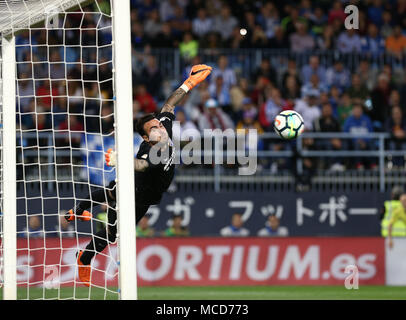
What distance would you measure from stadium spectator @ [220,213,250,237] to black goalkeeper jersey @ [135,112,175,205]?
5750mm

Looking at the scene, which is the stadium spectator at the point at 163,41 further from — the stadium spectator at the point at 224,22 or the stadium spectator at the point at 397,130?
the stadium spectator at the point at 397,130

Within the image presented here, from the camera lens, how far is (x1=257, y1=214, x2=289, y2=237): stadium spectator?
14867mm

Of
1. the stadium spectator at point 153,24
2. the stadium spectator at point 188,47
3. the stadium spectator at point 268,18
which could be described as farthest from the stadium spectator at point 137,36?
the stadium spectator at point 268,18

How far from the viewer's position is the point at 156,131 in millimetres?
8953

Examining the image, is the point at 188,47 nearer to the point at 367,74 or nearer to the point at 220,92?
the point at 220,92

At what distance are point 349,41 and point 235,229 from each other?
4884mm

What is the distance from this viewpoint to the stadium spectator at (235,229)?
1477cm

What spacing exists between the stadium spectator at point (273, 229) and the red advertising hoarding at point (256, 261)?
20.5 inches

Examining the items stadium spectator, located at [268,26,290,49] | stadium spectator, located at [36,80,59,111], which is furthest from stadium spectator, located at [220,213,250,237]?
stadium spectator, located at [268,26,290,49]
